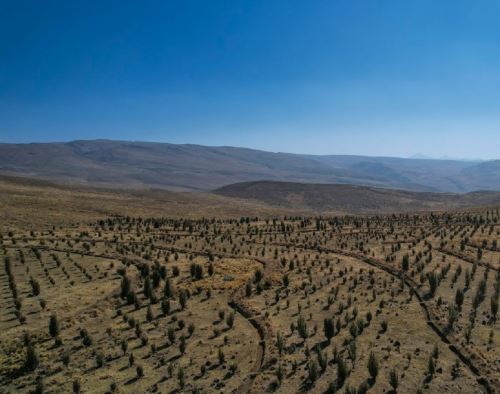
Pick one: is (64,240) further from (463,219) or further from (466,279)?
(463,219)

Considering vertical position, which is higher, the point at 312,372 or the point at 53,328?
the point at 312,372

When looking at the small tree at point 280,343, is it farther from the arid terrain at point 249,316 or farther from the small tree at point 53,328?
the small tree at point 53,328

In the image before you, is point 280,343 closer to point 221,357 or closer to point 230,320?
point 221,357

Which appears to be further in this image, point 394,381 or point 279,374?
point 279,374

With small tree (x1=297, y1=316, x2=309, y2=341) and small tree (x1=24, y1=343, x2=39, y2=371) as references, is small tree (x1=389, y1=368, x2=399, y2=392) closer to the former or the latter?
small tree (x1=297, y1=316, x2=309, y2=341)

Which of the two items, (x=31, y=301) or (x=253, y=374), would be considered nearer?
(x=253, y=374)

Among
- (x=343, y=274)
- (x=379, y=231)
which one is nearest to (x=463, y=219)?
(x=379, y=231)

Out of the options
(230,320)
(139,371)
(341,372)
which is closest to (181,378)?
(139,371)

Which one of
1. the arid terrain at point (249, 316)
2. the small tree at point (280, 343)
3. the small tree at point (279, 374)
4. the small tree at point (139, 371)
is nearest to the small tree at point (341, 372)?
the arid terrain at point (249, 316)
